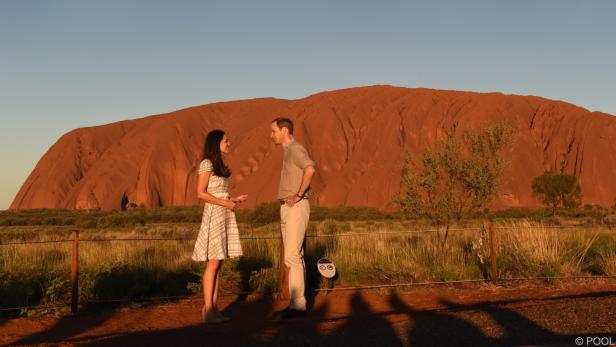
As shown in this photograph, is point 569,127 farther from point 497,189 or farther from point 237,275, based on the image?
point 237,275

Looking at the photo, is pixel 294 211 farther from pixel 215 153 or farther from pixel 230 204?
pixel 215 153

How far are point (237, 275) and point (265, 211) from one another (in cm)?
2788

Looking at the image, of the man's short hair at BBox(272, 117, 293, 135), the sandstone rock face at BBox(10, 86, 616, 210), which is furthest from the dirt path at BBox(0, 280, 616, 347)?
the sandstone rock face at BBox(10, 86, 616, 210)

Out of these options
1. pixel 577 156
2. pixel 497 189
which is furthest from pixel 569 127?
pixel 497 189

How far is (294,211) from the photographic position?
267 inches

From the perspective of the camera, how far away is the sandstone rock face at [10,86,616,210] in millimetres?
59969

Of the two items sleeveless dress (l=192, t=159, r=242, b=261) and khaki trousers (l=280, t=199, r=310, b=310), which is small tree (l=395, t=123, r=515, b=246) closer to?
khaki trousers (l=280, t=199, r=310, b=310)

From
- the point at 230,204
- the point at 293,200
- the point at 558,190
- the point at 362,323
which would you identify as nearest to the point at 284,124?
the point at 293,200

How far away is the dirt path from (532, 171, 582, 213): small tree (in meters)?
39.3

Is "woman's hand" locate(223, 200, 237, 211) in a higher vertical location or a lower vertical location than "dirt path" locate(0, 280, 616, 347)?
higher

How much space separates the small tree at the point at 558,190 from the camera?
45.8 metres

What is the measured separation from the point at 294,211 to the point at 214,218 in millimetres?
837

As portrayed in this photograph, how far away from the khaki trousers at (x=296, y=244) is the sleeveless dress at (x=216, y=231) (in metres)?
0.54

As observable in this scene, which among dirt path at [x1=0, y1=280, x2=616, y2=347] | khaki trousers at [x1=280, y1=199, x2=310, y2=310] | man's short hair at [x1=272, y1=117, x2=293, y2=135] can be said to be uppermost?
man's short hair at [x1=272, y1=117, x2=293, y2=135]
